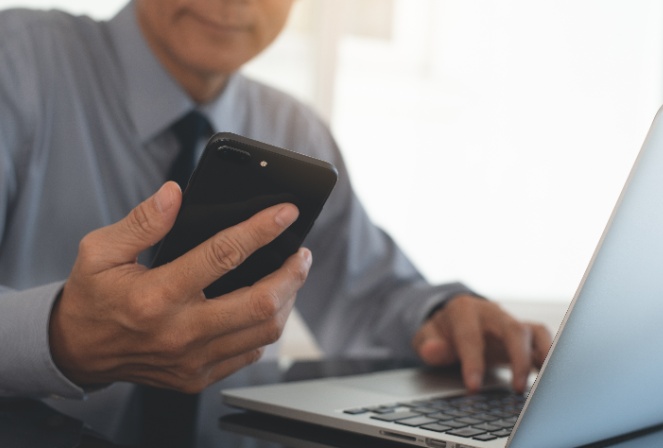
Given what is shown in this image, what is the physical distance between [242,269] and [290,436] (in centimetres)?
14

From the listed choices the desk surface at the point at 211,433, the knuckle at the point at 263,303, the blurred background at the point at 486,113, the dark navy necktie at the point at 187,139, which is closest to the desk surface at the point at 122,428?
the desk surface at the point at 211,433

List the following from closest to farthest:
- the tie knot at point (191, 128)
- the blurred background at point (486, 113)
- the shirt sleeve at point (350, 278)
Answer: the tie knot at point (191, 128) < the shirt sleeve at point (350, 278) < the blurred background at point (486, 113)

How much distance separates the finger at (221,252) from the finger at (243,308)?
3cm

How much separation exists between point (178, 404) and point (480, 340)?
391 millimetres

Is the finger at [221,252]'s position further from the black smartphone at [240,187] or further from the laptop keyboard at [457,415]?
the laptop keyboard at [457,415]

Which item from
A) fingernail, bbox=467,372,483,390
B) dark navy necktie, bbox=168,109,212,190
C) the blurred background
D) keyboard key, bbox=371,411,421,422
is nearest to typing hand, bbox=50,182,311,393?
keyboard key, bbox=371,411,421,422

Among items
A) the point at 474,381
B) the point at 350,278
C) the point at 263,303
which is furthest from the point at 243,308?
the point at 350,278

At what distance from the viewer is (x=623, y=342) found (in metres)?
0.45

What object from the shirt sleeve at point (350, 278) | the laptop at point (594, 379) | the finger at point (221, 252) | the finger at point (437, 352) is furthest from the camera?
the shirt sleeve at point (350, 278)

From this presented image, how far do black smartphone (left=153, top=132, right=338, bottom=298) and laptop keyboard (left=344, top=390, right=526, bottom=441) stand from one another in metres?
0.17

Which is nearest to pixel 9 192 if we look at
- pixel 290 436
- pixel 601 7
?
pixel 290 436

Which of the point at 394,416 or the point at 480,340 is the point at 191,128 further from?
the point at 394,416

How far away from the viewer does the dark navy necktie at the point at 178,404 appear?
58 cm

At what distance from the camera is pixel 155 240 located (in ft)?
1.70
